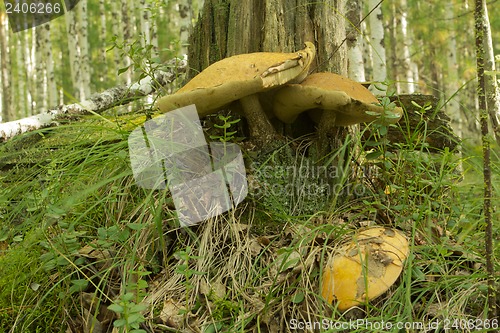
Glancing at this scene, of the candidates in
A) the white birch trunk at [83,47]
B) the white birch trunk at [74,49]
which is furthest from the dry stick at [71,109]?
the white birch trunk at [74,49]

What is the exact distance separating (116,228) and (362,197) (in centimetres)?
131

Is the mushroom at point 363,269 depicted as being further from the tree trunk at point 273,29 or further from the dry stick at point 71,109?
the dry stick at point 71,109

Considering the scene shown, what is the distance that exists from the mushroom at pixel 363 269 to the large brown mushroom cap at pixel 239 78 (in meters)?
0.81

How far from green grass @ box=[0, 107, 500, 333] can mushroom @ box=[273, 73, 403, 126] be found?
23 centimetres

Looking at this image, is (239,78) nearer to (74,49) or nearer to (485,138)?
(485,138)

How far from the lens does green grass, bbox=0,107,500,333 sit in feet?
6.61

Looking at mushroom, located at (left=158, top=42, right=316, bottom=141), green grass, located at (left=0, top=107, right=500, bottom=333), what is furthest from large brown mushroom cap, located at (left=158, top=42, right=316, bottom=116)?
green grass, located at (left=0, top=107, right=500, bottom=333)

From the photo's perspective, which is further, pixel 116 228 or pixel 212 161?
pixel 212 161

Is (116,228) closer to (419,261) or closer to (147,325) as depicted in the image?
(147,325)

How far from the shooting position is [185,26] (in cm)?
1330

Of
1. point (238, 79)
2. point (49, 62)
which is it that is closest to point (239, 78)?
point (238, 79)

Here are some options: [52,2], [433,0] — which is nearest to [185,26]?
[52,2]

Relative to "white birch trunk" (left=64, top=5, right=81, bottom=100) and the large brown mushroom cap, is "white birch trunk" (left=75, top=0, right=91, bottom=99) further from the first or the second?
the large brown mushroom cap

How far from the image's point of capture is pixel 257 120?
2537 mm
